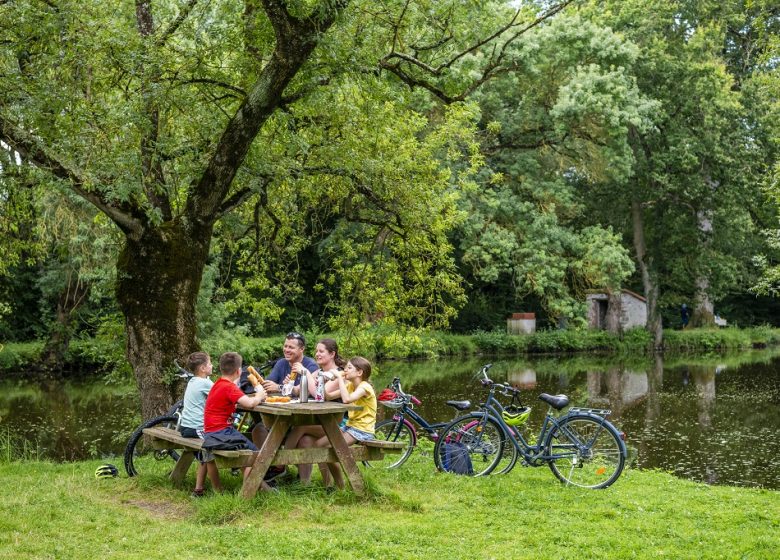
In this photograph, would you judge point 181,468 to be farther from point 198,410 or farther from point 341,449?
point 341,449

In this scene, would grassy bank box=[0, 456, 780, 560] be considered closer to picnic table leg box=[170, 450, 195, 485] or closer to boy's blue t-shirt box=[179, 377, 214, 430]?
picnic table leg box=[170, 450, 195, 485]

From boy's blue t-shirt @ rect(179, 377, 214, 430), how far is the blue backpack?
2836 mm

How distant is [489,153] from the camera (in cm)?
2928

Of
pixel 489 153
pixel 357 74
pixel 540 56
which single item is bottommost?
pixel 357 74

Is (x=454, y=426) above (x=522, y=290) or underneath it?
underneath

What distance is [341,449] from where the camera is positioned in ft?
23.5

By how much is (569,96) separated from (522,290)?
6.75 metres

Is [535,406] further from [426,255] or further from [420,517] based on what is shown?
[420,517]

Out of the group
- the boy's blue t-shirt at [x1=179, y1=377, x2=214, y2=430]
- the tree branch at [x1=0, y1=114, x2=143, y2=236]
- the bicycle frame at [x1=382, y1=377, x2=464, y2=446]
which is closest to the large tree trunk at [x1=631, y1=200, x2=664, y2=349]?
the bicycle frame at [x1=382, y1=377, x2=464, y2=446]

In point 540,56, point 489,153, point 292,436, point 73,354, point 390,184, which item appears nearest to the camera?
point 292,436

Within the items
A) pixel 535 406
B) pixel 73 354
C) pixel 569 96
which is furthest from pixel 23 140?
pixel 569 96

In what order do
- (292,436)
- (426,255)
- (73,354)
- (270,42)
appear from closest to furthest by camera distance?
(292,436) < (270,42) < (426,255) < (73,354)

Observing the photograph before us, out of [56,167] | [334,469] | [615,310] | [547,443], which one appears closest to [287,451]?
[334,469]

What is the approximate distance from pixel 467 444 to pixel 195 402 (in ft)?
10.1
